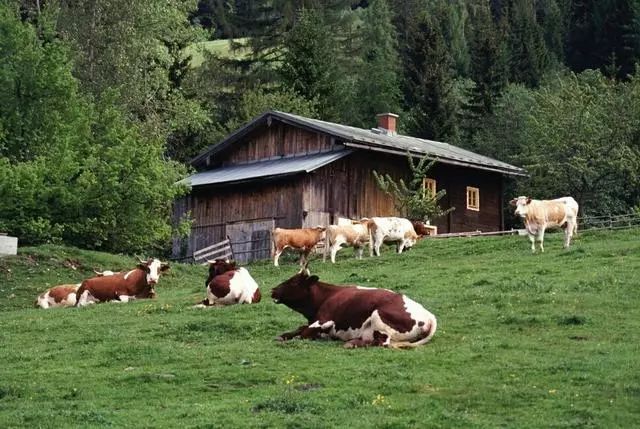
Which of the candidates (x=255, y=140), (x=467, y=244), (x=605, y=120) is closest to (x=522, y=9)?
(x=605, y=120)

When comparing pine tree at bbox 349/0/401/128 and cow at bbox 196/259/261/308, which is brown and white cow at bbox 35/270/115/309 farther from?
pine tree at bbox 349/0/401/128

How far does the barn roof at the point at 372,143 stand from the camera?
153 ft

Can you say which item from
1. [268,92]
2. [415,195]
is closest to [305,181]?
[415,195]

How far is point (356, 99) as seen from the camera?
276ft

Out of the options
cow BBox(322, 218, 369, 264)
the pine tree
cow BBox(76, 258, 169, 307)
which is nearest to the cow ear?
cow BBox(76, 258, 169, 307)

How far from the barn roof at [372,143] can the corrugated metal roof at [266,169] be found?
82 centimetres

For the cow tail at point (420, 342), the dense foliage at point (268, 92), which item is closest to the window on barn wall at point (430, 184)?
the dense foliage at point (268, 92)

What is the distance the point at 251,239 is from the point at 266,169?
305 centimetres

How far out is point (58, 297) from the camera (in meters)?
28.4

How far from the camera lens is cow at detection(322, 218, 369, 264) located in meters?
35.8

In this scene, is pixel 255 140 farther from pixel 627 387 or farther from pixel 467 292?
pixel 627 387

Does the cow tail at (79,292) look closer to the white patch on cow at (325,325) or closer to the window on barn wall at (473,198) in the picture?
the white patch on cow at (325,325)

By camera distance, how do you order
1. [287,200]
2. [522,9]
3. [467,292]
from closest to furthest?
1. [467,292]
2. [287,200]
3. [522,9]

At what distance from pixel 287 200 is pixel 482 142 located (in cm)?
2935
